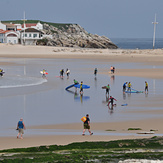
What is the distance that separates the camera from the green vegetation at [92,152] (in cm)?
1273

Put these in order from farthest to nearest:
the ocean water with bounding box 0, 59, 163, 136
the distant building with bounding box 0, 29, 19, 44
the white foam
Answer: the distant building with bounding box 0, 29, 19, 44 → the white foam → the ocean water with bounding box 0, 59, 163, 136

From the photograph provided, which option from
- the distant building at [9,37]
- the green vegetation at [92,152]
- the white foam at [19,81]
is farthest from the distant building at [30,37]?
the green vegetation at [92,152]

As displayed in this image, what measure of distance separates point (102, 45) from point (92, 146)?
366 feet

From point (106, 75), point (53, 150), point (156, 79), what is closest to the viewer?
point (53, 150)

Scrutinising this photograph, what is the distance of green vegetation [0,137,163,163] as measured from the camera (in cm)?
1273

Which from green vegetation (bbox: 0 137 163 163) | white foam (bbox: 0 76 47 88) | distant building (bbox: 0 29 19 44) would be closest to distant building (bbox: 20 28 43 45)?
distant building (bbox: 0 29 19 44)

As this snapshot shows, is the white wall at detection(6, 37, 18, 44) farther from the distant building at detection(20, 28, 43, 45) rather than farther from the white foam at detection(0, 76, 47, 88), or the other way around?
the white foam at detection(0, 76, 47, 88)

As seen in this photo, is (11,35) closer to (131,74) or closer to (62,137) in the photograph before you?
(131,74)

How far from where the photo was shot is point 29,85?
3625 cm

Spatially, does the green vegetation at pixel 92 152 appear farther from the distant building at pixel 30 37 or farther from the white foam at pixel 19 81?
the distant building at pixel 30 37

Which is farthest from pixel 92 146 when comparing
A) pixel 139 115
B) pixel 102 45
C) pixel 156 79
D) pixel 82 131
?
pixel 102 45

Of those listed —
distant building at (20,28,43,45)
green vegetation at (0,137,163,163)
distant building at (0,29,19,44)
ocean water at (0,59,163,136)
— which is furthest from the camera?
distant building at (20,28,43,45)

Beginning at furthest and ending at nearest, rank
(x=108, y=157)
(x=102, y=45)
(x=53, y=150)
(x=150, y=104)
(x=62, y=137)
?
(x=102, y=45) < (x=150, y=104) < (x=62, y=137) < (x=53, y=150) < (x=108, y=157)

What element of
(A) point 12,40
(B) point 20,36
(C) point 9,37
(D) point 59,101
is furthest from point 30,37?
(D) point 59,101
